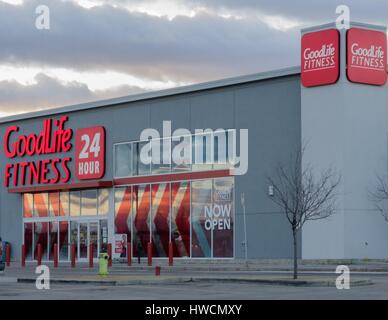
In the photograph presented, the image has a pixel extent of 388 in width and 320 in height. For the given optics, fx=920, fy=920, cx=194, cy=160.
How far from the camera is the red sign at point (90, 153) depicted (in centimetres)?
5294

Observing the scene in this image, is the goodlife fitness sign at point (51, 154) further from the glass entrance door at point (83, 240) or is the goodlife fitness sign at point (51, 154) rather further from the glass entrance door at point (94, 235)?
the glass entrance door at point (83, 240)

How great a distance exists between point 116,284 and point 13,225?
3206cm

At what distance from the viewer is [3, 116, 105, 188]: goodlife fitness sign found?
53438 mm

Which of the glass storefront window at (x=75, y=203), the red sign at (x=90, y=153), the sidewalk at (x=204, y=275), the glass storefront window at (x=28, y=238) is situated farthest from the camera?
the glass storefront window at (x=28, y=238)

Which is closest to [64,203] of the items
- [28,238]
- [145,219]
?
[28,238]

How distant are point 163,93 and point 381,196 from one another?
13.7 m

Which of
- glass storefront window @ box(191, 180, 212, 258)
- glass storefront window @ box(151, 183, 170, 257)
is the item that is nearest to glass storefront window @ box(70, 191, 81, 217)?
glass storefront window @ box(151, 183, 170, 257)

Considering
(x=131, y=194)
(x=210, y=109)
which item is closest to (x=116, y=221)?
(x=131, y=194)

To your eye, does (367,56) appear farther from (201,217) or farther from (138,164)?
(138,164)

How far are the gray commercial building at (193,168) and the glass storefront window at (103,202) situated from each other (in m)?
0.09

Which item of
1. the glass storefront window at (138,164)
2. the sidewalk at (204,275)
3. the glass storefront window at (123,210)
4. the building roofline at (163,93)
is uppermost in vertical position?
the building roofline at (163,93)

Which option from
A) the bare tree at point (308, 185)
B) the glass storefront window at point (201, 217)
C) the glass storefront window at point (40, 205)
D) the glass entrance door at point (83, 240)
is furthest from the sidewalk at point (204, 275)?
the glass storefront window at point (40, 205)

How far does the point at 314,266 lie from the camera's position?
39906 mm

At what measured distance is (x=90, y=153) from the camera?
53.6 m
